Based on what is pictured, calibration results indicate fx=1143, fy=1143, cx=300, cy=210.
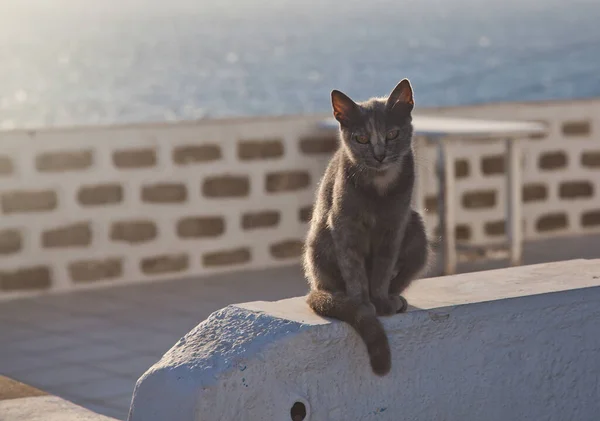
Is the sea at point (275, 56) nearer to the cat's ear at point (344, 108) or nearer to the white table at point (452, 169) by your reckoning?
the white table at point (452, 169)

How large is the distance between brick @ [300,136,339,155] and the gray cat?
162 inches

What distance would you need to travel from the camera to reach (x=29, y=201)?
7.26 meters

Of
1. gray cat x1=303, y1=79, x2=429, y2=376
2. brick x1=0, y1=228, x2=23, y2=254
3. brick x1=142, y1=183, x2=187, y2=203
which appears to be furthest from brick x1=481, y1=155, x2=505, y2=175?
gray cat x1=303, y1=79, x2=429, y2=376

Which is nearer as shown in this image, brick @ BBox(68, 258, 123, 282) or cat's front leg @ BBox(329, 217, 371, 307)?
cat's front leg @ BBox(329, 217, 371, 307)

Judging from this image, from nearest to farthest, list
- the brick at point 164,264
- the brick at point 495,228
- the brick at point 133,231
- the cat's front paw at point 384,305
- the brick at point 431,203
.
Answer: the cat's front paw at point 384,305 < the brick at point 133,231 < the brick at point 164,264 < the brick at point 431,203 < the brick at point 495,228

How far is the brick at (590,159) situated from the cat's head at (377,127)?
→ 16.7 feet

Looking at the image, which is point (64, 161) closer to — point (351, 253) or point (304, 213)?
point (304, 213)

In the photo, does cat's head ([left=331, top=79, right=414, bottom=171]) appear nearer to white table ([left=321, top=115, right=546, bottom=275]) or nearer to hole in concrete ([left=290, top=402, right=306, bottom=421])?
hole in concrete ([left=290, top=402, right=306, bottom=421])

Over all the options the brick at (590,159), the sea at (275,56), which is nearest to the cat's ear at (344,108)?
the brick at (590,159)

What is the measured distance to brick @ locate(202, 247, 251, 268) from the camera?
7742mm

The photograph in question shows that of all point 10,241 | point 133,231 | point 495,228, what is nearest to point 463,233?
point 495,228

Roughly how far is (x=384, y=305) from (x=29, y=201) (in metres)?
4.04

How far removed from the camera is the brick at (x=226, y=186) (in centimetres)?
773

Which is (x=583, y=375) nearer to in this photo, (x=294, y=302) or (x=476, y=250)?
(x=294, y=302)
